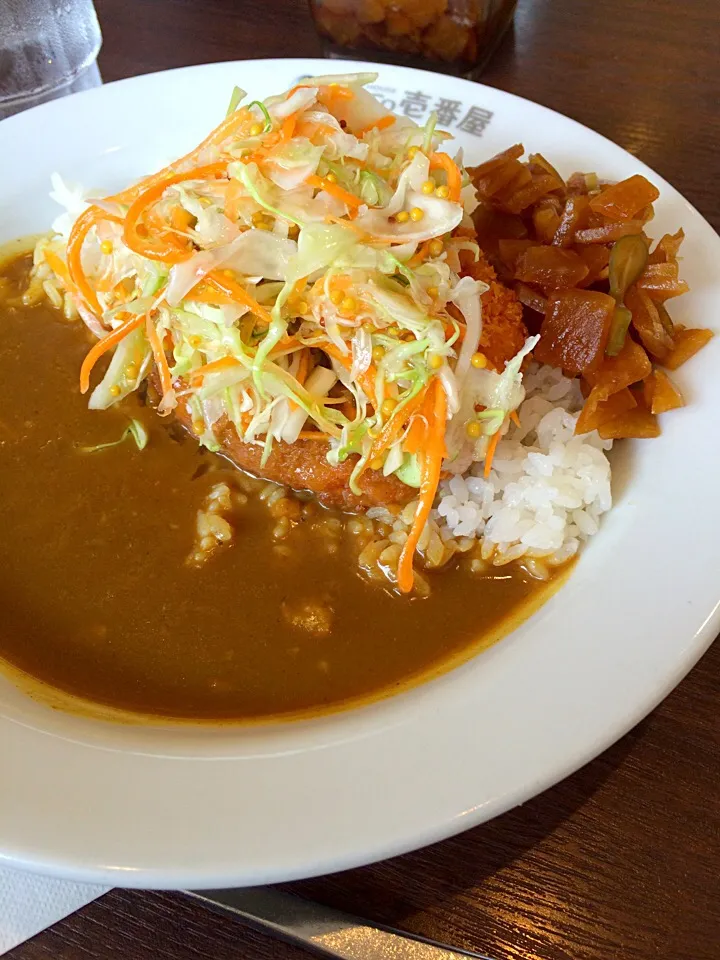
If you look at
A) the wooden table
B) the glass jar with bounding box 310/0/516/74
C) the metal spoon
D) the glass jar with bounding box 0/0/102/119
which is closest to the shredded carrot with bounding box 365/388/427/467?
the wooden table

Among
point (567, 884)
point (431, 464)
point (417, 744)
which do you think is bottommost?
point (567, 884)

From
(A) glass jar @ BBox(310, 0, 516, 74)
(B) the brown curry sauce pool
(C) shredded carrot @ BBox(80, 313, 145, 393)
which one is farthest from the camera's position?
(A) glass jar @ BBox(310, 0, 516, 74)

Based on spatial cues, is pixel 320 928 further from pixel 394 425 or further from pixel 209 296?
pixel 209 296

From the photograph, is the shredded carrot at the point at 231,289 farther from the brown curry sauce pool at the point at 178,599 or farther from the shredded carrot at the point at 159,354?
the brown curry sauce pool at the point at 178,599

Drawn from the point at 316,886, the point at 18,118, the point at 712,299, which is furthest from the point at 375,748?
the point at 18,118

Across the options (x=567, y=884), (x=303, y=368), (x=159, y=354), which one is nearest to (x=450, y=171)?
(x=303, y=368)

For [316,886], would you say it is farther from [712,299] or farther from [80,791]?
[712,299]

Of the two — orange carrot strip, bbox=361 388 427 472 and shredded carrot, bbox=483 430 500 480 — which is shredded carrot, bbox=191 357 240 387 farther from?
shredded carrot, bbox=483 430 500 480

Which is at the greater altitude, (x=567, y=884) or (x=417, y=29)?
(x=417, y=29)
